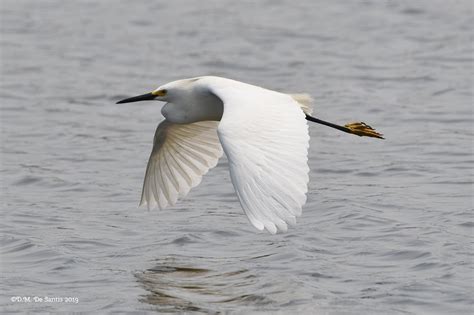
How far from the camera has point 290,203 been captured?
18.7 ft

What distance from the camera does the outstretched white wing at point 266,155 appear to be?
5672 mm

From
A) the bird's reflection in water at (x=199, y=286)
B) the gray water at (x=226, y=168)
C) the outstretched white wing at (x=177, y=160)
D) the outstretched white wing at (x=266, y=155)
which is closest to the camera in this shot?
the outstretched white wing at (x=266, y=155)

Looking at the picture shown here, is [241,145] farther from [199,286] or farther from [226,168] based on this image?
[226,168]

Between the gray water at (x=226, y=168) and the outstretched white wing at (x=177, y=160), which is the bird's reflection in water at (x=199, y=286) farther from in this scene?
the outstretched white wing at (x=177, y=160)

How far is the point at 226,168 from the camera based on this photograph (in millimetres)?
10180

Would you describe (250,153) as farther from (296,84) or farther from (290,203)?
(296,84)

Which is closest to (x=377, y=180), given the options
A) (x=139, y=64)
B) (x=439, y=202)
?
(x=439, y=202)

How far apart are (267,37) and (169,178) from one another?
23.1 feet

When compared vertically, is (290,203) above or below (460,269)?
above

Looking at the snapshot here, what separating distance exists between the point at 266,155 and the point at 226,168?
4.05 m

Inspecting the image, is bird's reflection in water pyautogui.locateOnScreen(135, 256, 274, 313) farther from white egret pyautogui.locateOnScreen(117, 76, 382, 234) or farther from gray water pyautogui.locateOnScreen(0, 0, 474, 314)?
white egret pyautogui.locateOnScreen(117, 76, 382, 234)

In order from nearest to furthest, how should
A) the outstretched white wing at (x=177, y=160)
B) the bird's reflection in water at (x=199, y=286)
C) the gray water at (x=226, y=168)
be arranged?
the bird's reflection in water at (x=199, y=286) → the gray water at (x=226, y=168) → the outstretched white wing at (x=177, y=160)

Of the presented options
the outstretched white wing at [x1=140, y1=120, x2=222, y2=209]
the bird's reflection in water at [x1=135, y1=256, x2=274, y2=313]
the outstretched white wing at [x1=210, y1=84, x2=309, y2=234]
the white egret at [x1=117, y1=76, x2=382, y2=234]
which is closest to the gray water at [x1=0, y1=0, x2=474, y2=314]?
the bird's reflection in water at [x1=135, y1=256, x2=274, y2=313]

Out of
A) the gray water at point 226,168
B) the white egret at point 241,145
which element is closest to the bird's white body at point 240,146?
the white egret at point 241,145
